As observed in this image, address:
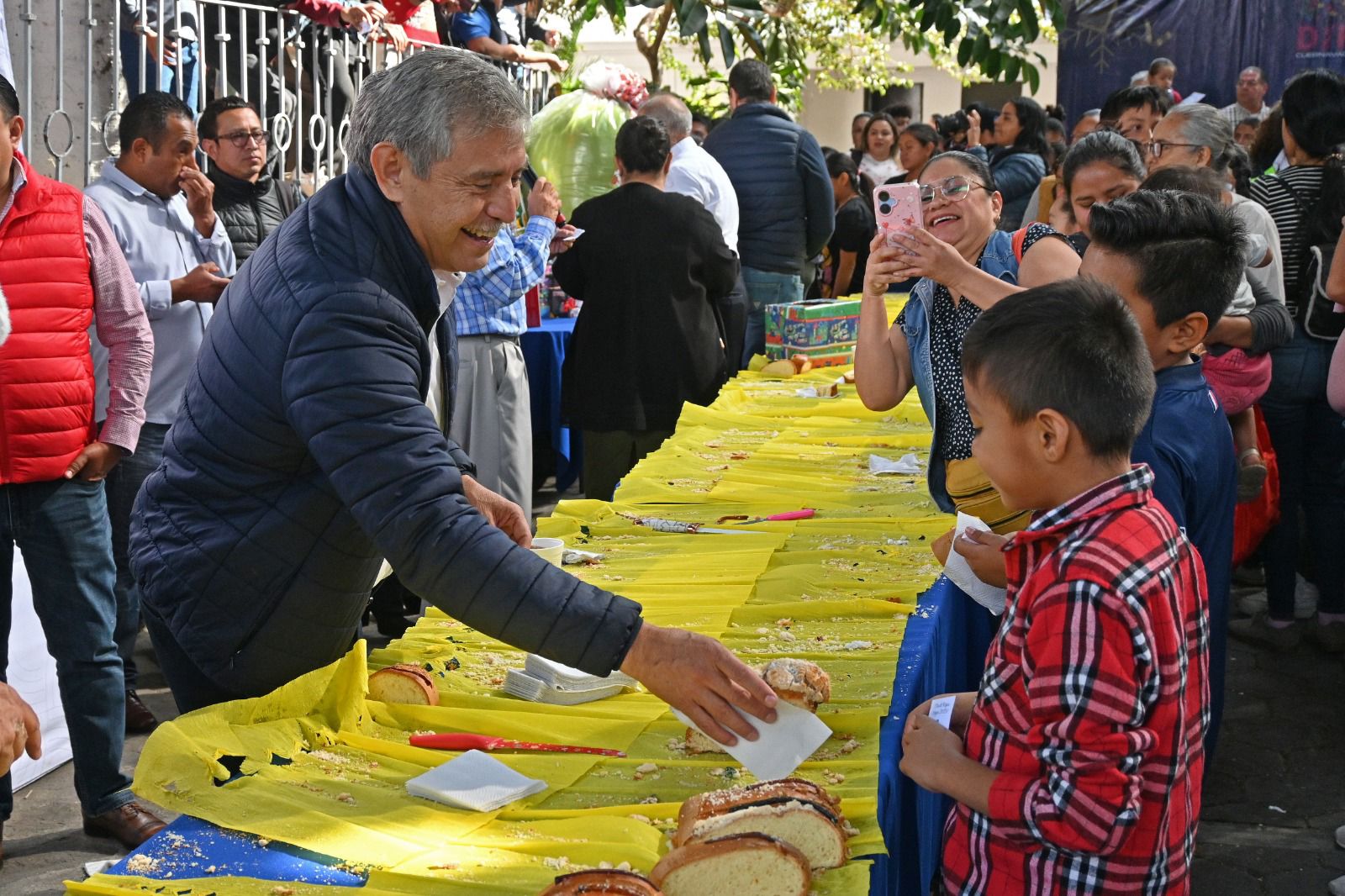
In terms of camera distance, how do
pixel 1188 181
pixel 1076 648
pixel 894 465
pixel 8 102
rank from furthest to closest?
pixel 894 465 < pixel 1188 181 < pixel 8 102 < pixel 1076 648

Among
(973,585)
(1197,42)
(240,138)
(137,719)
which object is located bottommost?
(137,719)

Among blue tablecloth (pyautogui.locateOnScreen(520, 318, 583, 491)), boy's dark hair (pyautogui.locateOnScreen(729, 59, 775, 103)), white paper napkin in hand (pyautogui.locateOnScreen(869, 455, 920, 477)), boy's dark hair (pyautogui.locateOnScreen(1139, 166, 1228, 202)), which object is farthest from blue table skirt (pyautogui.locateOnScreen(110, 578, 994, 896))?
boy's dark hair (pyautogui.locateOnScreen(729, 59, 775, 103))

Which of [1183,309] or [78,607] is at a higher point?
[1183,309]

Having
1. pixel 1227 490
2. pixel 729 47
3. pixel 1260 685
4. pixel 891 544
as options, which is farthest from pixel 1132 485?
pixel 729 47

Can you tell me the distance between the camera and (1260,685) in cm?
443

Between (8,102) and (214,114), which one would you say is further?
(214,114)

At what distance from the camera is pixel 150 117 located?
12.9 feet

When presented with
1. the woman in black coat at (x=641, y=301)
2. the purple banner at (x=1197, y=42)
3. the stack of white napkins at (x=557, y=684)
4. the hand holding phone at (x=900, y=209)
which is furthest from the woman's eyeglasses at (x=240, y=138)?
the purple banner at (x=1197, y=42)

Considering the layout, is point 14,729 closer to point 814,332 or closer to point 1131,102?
point 814,332

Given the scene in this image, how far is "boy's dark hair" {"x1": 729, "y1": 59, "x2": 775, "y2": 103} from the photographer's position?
650cm

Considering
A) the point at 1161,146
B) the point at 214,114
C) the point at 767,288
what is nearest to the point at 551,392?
the point at 767,288

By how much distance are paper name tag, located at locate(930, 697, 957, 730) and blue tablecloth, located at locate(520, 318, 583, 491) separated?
14.2 ft

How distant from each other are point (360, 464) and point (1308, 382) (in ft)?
12.6

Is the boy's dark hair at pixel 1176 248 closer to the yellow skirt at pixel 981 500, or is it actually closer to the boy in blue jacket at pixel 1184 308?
the boy in blue jacket at pixel 1184 308
